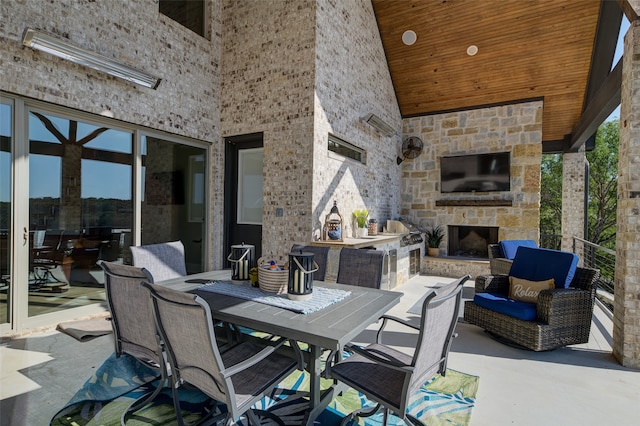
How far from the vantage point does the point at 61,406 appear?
7.16 ft

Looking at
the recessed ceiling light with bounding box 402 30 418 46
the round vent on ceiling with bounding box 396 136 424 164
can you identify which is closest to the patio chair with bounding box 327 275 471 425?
the recessed ceiling light with bounding box 402 30 418 46

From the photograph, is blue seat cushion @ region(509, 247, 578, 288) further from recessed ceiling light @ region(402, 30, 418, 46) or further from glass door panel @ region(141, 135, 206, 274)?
recessed ceiling light @ region(402, 30, 418, 46)

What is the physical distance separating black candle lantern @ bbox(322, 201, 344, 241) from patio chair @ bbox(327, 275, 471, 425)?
2796 mm

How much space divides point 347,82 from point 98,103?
362 centimetres

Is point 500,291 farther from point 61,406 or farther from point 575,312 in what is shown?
point 61,406

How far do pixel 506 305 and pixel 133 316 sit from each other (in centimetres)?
331

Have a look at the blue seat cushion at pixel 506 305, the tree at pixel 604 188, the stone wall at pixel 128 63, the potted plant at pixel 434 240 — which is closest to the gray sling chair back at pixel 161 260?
the stone wall at pixel 128 63

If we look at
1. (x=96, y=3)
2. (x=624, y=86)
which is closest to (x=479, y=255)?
(x=624, y=86)

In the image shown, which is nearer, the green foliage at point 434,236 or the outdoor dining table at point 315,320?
the outdoor dining table at point 315,320

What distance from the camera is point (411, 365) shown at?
5.18 ft

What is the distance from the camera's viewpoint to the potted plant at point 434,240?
7.23 m

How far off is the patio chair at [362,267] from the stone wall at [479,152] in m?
5.08

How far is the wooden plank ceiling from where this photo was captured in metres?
5.69

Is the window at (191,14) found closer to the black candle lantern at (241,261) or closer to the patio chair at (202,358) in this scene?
the black candle lantern at (241,261)
